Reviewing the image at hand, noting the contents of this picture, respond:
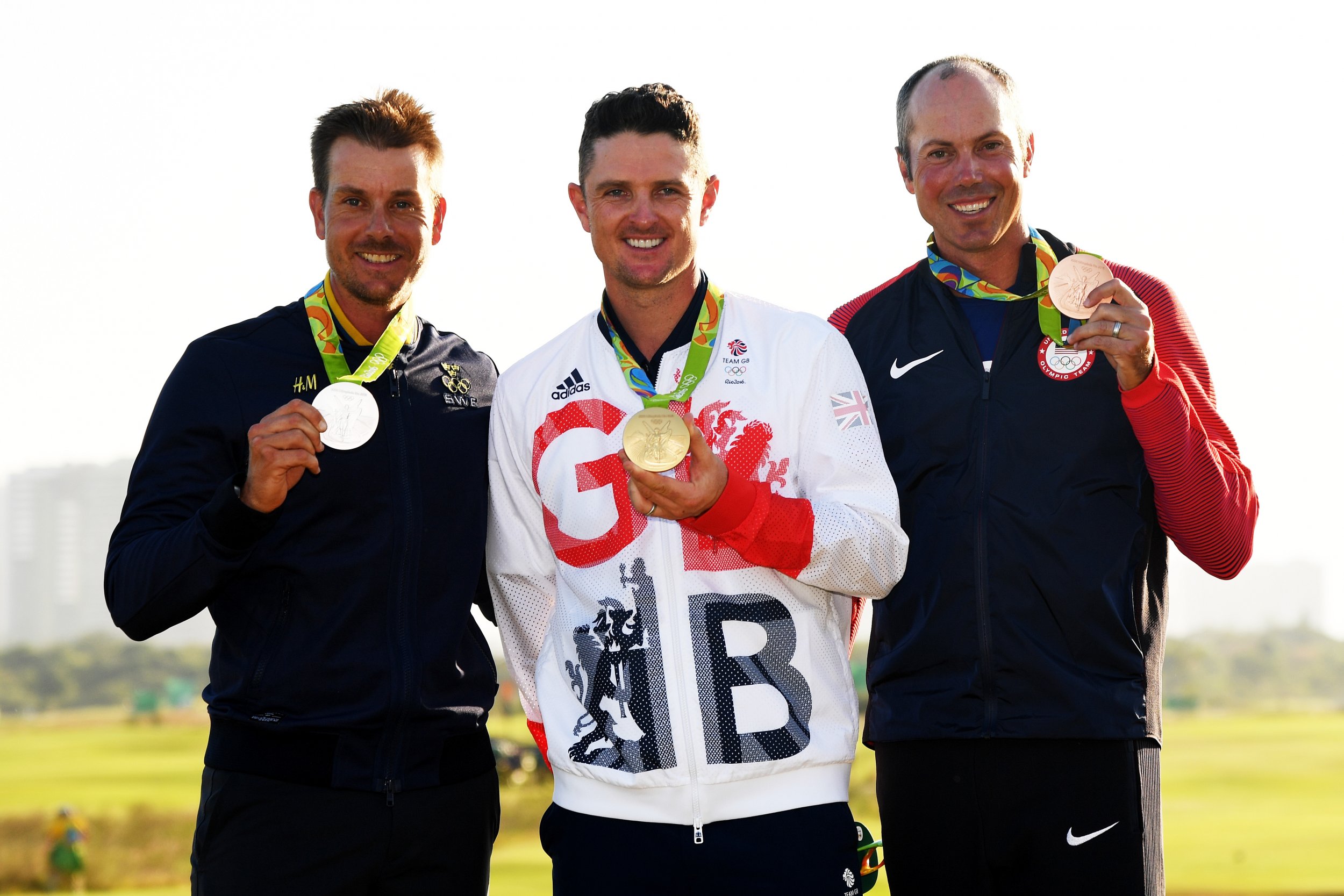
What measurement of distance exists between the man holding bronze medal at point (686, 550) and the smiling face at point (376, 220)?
0.62 meters

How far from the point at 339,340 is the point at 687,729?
170 cm

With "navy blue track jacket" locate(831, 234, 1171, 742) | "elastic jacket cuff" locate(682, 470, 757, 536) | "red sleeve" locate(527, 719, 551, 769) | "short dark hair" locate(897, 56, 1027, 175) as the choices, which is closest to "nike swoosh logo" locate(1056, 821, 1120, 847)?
"navy blue track jacket" locate(831, 234, 1171, 742)

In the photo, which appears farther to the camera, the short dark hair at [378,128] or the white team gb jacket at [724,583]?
the short dark hair at [378,128]

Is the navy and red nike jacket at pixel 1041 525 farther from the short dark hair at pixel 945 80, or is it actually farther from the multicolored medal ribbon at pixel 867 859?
the short dark hair at pixel 945 80

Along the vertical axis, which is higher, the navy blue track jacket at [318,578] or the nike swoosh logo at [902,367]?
the nike swoosh logo at [902,367]

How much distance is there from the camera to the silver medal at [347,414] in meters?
3.24

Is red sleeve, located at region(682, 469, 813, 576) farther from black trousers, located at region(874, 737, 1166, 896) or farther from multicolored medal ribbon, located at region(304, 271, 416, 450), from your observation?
multicolored medal ribbon, located at region(304, 271, 416, 450)

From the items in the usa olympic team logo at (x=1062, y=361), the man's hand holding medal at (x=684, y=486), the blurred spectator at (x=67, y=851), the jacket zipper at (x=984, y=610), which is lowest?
the blurred spectator at (x=67, y=851)

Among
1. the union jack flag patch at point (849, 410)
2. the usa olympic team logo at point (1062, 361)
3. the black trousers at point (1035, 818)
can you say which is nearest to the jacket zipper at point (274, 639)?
the union jack flag patch at point (849, 410)

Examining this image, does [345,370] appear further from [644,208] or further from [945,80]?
[945,80]

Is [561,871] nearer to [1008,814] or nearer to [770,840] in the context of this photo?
[770,840]

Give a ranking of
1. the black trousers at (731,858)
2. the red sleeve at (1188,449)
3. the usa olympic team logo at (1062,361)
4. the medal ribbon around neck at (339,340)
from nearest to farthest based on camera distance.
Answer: the black trousers at (731,858) < the red sleeve at (1188,449) < the usa olympic team logo at (1062,361) < the medal ribbon around neck at (339,340)

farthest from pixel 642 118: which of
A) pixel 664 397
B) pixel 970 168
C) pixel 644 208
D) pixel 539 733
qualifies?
pixel 539 733

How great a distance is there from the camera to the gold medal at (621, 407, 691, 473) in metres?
2.64
